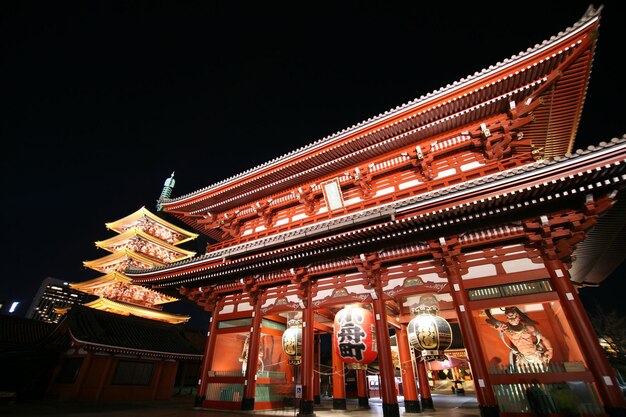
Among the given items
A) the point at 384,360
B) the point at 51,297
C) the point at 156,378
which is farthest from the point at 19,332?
the point at 51,297

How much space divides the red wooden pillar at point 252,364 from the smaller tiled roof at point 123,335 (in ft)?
30.4

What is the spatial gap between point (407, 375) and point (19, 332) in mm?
23481

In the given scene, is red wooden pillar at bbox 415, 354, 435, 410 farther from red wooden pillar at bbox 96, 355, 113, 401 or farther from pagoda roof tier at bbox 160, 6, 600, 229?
red wooden pillar at bbox 96, 355, 113, 401

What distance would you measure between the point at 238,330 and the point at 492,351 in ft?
30.9

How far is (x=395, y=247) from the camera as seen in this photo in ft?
29.7

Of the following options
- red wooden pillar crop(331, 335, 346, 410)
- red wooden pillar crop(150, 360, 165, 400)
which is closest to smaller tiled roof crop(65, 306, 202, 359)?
red wooden pillar crop(150, 360, 165, 400)

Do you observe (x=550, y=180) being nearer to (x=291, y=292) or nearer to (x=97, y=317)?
(x=291, y=292)

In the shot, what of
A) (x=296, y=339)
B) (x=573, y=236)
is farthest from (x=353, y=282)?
(x=573, y=236)

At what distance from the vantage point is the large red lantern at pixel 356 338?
8289mm

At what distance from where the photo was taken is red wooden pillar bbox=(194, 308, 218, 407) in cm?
1102

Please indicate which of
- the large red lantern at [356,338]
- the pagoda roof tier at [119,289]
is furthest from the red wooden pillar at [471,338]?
the pagoda roof tier at [119,289]

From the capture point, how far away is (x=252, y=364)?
10.4 meters

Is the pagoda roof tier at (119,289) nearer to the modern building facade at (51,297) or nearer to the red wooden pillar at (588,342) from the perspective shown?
the red wooden pillar at (588,342)

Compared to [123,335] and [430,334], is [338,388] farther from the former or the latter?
[123,335]
